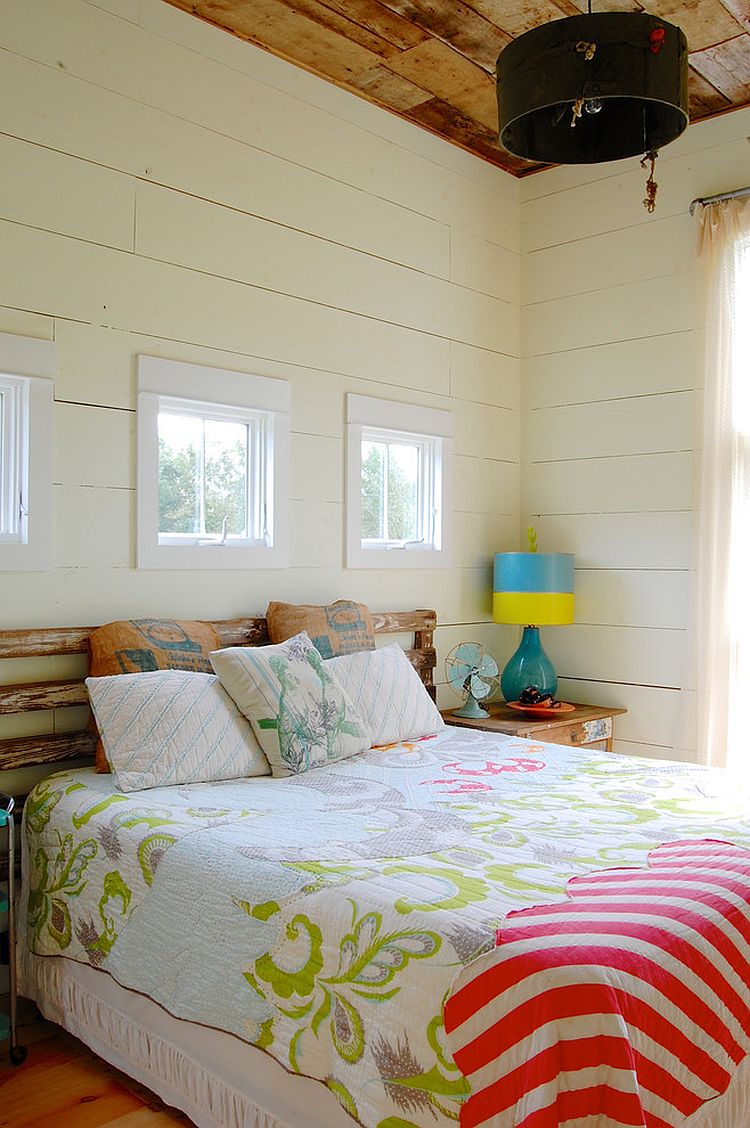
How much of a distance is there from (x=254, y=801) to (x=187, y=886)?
0.41m

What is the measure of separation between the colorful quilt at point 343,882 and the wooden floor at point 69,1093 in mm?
252

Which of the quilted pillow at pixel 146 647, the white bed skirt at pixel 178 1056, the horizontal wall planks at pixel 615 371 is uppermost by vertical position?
the horizontal wall planks at pixel 615 371

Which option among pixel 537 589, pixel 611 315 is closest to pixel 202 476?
pixel 537 589

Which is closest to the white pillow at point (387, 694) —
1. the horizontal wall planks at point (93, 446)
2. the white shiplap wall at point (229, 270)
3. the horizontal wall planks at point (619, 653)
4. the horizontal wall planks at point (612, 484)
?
the white shiplap wall at point (229, 270)

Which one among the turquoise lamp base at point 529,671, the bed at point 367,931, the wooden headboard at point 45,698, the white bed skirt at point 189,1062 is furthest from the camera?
the turquoise lamp base at point 529,671

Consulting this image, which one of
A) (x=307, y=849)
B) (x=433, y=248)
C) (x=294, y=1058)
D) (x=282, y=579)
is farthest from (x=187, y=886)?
(x=433, y=248)

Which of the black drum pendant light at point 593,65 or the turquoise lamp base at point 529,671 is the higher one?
the black drum pendant light at point 593,65

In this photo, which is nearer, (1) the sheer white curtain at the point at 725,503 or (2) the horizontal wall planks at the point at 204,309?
(2) the horizontal wall planks at the point at 204,309

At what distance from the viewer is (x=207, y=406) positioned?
3189 millimetres

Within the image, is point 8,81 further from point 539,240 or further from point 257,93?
point 539,240

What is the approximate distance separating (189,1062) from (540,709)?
2110 millimetres

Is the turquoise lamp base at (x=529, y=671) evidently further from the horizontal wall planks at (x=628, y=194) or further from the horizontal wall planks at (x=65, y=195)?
the horizontal wall planks at (x=65, y=195)

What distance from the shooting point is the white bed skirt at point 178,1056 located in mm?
1839

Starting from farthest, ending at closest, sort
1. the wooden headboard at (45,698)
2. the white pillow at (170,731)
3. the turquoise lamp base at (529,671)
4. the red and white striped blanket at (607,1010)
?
the turquoise lamp base at (529,671)
the wooden headboard at (45,698)
the white pillow at (170,731)
the red and white striped blanket at (607,1010)
